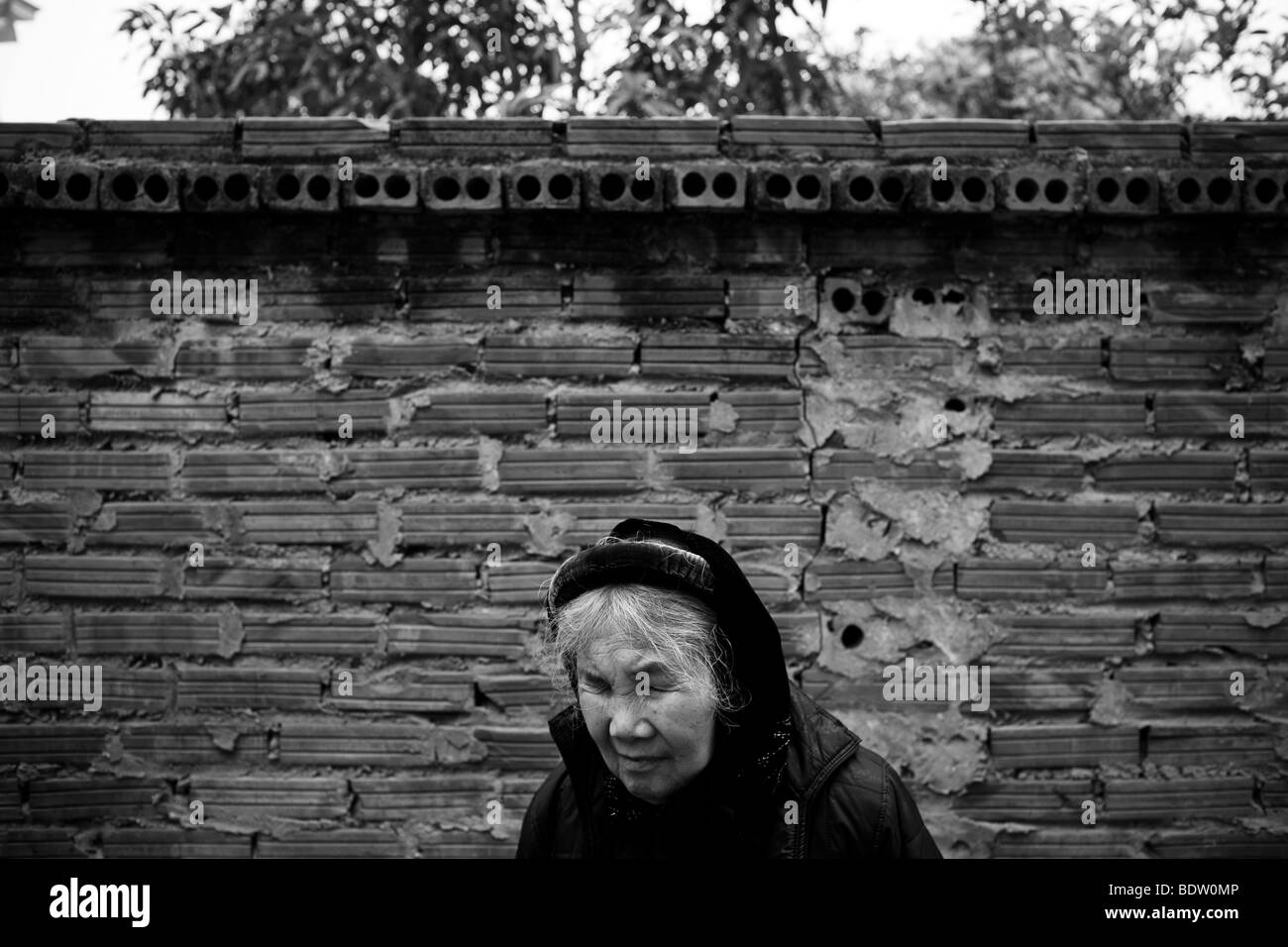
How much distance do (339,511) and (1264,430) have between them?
9.19ft

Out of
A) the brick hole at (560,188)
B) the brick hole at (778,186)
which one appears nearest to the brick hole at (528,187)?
the brick hole at (560,188)

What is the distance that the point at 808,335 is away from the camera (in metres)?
3.39

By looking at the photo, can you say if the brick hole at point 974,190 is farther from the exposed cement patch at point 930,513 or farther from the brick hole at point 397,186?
the brick hole at point 397,186

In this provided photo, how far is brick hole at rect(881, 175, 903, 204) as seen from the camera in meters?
3.27

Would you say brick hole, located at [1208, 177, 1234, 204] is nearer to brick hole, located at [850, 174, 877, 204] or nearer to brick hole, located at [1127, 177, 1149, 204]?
brick hole, located at [1127, 177, 1149, 204]

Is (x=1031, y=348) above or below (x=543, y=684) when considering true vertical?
above

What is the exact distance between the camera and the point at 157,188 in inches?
130

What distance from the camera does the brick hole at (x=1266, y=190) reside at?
3.26 metres

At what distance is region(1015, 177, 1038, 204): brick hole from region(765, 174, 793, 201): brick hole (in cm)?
67

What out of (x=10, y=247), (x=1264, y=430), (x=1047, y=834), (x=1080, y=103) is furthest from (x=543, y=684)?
(x=1080, y=103)

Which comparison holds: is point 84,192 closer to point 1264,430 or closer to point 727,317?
point 727,317

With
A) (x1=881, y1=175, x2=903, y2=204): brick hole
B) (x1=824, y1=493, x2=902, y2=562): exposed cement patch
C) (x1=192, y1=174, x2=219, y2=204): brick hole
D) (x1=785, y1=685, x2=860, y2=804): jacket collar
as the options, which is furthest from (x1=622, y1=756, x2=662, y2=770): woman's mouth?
(x1=192, y1=174, x2=219, y2=204): brick hole

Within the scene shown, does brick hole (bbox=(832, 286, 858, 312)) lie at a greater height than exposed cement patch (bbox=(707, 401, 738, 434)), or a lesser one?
greater

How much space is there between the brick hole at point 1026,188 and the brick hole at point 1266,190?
0.64 meters
